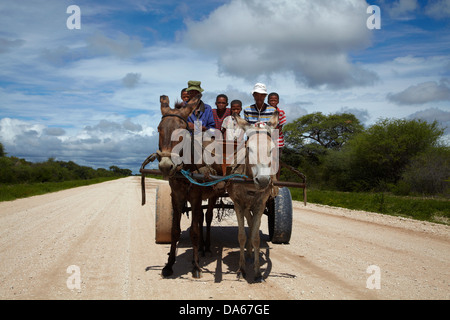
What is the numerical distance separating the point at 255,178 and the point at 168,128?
159cm

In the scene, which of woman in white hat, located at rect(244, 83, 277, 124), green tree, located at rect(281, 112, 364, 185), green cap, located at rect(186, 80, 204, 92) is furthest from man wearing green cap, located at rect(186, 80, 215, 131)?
green tree, located at rect(281, 112, 364, 185)

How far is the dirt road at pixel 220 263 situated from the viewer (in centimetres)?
479

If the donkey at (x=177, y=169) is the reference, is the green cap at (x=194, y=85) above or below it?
above

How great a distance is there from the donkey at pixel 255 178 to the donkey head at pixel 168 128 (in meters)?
0.94

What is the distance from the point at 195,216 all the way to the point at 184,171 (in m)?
1.03

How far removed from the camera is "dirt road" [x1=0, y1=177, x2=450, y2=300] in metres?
4.79

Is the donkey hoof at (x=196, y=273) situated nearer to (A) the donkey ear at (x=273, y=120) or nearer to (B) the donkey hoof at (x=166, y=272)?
(B) the donkey hoof at (x=166, y=272)

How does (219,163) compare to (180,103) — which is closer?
(180,103)

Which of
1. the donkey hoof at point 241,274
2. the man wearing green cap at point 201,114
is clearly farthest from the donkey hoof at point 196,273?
the man wearing green cap at point 201,114

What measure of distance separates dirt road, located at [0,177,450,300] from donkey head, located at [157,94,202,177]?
6.42 feet

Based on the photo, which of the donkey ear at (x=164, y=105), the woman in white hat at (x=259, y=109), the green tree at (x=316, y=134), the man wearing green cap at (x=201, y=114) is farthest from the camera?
the green tree at (x=316, y=134)

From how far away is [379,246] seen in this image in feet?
26.4
